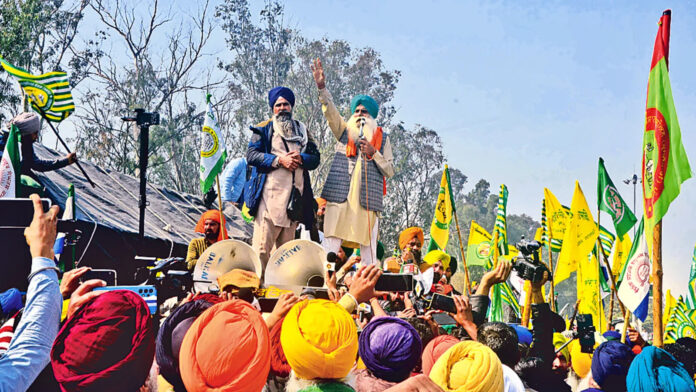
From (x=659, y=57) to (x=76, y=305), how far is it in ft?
15.6

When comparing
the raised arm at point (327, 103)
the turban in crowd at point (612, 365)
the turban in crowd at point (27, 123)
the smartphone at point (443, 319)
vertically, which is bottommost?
the turban in crowd at point (612, 365)

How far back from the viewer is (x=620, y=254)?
30.7 ft

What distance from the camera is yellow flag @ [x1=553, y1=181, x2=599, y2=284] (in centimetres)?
877

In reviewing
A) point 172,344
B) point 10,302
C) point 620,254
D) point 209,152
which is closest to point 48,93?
point 209,152

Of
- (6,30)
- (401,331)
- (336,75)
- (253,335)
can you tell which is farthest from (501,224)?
A: (336,75)

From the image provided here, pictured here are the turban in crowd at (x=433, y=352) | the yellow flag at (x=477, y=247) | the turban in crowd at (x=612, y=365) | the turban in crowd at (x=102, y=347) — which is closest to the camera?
the turban in crowd at (x=102, y=347)

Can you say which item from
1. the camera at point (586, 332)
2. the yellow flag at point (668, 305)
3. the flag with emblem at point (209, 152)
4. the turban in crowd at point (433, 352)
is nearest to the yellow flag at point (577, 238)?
the yellow flag at point (668, 305)

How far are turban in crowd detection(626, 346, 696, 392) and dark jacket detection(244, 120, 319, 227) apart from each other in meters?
3.68

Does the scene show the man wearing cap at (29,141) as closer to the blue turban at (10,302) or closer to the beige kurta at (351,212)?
the beige kurta at (351,212)

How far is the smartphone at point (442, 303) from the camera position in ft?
12.5

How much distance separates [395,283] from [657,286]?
85.9 inches

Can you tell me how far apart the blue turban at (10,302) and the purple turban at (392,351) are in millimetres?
1584

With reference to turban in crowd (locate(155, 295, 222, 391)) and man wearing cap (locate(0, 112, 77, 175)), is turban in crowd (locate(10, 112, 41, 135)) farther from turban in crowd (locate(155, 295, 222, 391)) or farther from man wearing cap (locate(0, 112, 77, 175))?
turban in crowd (locate(155, 295, 222, 391))

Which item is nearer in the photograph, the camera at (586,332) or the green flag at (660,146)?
the camera at (586,332)
